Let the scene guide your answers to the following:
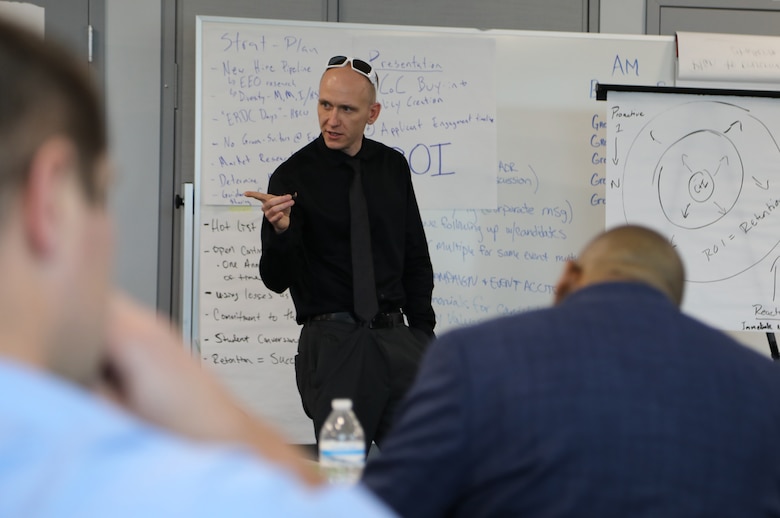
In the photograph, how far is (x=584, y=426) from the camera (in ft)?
4.24

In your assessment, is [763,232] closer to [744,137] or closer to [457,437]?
[744,137]

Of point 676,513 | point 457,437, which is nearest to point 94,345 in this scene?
point 457,437

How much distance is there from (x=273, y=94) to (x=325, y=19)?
0.49 meters

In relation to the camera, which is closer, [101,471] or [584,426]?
[101,471]

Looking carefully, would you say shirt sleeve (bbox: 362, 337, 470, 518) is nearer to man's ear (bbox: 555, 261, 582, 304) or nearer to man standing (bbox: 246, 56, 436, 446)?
man's ear (bbox: 555, 261, 582, 304)

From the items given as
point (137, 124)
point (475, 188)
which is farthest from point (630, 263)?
point (137, 124)

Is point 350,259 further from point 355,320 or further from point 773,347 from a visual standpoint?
point 773,347

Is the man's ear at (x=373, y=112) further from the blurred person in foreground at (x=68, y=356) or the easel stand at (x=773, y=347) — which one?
Answer: the blurred person in foreground at (x=68, y=356)

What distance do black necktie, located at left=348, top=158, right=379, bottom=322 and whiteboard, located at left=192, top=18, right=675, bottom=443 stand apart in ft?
3.50

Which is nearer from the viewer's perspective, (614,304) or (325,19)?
(614,304)

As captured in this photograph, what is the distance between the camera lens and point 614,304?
4.62 feet

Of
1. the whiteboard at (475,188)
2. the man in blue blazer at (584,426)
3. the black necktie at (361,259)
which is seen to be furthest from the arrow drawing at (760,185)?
the man in blue blazer at (584,426)

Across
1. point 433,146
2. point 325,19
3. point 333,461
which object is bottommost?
point 333,461

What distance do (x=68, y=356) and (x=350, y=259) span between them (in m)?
2.67
